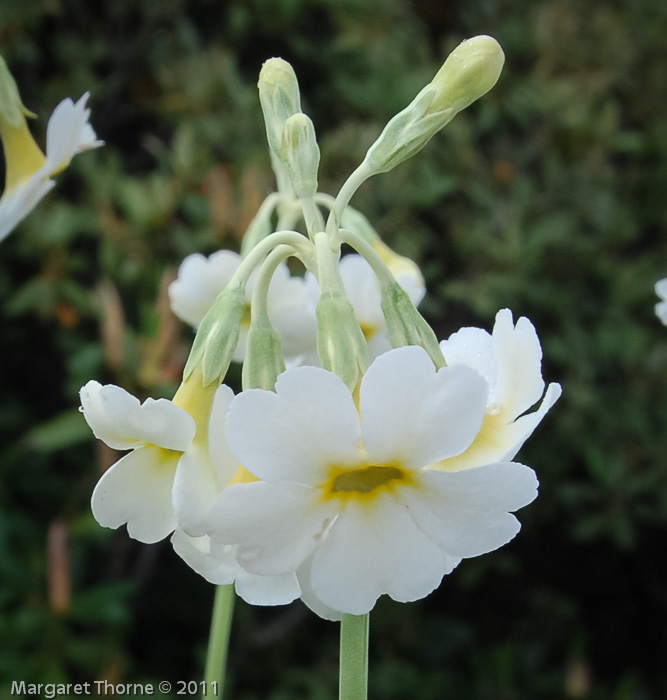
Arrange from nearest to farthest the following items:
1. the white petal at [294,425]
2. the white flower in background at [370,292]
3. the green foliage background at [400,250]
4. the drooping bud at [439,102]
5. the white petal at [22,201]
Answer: the white petal at [294,425] → the drooping bud at [439,102] → the white petal at [22,201] → the white flower in background at [370,292] → the green foliage background at [400,250]

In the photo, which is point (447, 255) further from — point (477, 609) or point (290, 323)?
point (290, 323)

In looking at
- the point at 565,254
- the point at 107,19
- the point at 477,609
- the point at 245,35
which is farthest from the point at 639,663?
the point at 107,19

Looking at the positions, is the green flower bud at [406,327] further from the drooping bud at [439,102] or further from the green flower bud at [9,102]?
the green flower bud at [9,102]

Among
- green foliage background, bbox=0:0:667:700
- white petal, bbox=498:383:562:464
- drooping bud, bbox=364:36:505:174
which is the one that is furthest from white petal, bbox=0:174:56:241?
green foliage background, bbox=0:0:667:700

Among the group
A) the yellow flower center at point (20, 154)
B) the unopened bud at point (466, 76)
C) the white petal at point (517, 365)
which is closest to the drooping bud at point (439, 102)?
the unopened bud at point (466, 76)

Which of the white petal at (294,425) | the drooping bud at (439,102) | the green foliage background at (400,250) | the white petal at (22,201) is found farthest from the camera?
the green foliage background at (400,250)

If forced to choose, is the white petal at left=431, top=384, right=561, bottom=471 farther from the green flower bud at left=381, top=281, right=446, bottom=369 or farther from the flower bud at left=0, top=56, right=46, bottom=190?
the flower bud at left=0, top=56, right=46, bottom=190

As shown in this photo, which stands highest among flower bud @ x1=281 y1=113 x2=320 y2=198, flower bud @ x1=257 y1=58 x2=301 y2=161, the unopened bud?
the unopened bud
